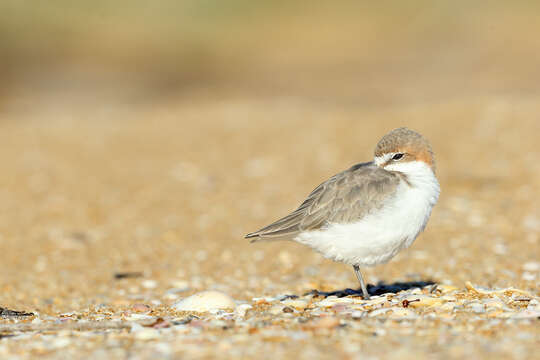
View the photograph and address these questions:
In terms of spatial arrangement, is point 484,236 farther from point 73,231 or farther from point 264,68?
point 264,68

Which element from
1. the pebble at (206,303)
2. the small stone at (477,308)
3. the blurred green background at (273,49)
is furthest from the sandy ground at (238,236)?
the blurred green background at (273,49)

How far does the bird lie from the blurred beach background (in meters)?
1.36

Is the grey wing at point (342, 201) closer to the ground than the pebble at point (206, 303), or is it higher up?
higher up

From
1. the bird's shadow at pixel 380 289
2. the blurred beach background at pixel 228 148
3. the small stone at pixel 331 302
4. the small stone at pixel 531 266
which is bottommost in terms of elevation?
the small stone at pixel 331 302

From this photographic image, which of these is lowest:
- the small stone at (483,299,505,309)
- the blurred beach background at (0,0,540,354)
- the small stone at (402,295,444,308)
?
the small stone at (483,299,505,309)

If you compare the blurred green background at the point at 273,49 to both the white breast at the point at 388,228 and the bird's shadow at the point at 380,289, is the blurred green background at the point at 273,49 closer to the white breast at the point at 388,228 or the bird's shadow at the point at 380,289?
the bird's shadow at the point at 380,289

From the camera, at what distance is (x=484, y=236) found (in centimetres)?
865

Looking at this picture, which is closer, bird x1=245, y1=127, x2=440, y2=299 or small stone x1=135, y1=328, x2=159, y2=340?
small stone x1=135, y1=328, x2=159, y2=340

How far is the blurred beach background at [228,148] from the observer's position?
25.9 feet

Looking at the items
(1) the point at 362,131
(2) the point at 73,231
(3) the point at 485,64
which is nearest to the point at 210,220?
(2) the point at 73,231

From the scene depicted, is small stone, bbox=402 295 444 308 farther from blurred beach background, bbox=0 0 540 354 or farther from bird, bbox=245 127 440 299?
blurred beach background, bbox=0 0 540 354

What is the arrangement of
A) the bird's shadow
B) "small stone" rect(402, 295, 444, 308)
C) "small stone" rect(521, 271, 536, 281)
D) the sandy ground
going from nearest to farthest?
the sandy ground → "small stone" rect(402, 295, 444, 308) → the bird's shadow → "small stone" rect(521, 271, 536, 281)

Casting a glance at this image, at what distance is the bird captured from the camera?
5.20m

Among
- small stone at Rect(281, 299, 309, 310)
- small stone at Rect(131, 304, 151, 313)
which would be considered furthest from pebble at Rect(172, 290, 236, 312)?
small stone at Rect(281, 299, 309, 310)
